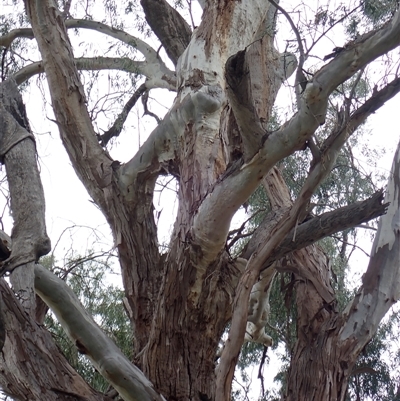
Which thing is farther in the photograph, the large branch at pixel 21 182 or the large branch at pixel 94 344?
the large branch at pixel 94 344

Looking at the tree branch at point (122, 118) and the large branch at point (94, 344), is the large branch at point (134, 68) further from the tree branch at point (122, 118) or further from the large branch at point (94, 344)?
the large branch at point (94, 344)

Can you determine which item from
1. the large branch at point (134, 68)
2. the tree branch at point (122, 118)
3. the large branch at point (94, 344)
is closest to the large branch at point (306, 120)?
the large branch at point (94, 344)

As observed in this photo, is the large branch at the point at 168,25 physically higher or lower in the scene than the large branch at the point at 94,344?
higher

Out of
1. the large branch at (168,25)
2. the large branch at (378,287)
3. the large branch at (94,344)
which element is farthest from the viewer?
the large branch at (168,25)

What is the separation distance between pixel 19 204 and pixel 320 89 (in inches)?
42.9

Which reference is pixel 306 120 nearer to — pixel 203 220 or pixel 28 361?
pixel 203 220

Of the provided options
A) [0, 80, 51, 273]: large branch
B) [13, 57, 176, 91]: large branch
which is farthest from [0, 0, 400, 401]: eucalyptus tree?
[13, 57, 176, 91]: large branch

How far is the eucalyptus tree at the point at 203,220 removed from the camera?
7.42 feet

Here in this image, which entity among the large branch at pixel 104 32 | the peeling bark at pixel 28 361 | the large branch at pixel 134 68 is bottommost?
the peeling bark at pixel 28 361

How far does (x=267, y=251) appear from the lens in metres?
2.53

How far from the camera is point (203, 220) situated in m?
2.68

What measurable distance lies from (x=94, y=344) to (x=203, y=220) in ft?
2.11

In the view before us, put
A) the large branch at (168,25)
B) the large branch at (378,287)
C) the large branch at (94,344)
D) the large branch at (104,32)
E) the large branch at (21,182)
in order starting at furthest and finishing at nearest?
the large branch at (104,32) < the large branch at (168,25) < the large branch at (378,287) < the large branch at (94,344) < the large branch at (21,182)

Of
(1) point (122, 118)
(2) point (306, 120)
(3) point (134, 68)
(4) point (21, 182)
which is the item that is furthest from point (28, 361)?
(3) point (134, 68)
